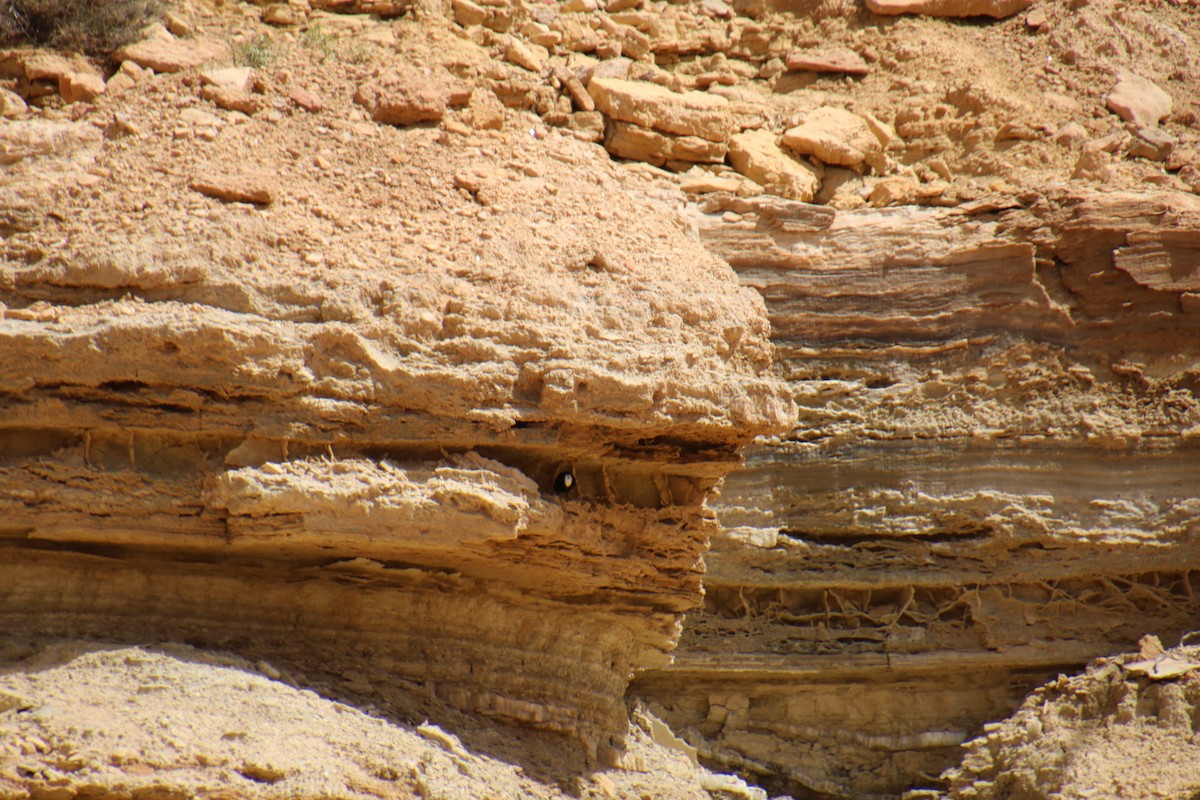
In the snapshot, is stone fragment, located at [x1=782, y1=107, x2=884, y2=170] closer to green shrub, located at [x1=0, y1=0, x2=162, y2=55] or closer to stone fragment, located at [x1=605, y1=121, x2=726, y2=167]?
stone fragment, located at [x1=605, y1=121, x2=726, y2=167]

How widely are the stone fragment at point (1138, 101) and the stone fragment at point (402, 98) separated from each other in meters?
3.72

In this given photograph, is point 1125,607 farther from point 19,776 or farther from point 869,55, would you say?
point 19,776

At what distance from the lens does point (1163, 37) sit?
21.6 feet

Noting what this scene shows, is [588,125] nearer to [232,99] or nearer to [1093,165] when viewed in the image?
[232,99]

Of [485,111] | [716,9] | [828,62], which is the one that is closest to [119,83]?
[485,111]

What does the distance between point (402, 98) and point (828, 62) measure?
8.88ft

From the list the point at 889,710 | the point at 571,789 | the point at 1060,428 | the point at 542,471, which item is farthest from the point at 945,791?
the point at 542,471

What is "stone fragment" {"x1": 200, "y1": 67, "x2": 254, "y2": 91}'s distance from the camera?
175 inches

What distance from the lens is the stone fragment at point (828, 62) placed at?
6.33m

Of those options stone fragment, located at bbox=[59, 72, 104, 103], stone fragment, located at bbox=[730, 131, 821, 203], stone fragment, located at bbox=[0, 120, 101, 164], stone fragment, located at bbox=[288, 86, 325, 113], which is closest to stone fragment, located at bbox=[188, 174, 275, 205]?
stone fragment, located at bbox=[0, 120, 101, 164]

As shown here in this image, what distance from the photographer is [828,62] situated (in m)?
6.35

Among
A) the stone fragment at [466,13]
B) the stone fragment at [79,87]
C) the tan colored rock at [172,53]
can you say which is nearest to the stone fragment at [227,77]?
the tan colored rock at [172,53]

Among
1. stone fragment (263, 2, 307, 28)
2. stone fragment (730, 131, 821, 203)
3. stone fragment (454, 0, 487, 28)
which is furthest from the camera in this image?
stone fragment (730, 131, 821, 203)

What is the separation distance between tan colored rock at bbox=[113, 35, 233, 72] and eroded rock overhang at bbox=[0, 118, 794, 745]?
0.37 meters
